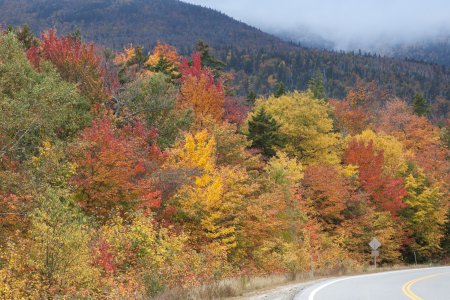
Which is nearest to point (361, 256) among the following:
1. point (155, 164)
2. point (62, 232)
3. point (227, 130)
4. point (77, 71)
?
point (227, 130)

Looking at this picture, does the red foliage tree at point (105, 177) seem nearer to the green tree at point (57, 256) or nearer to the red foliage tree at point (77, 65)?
the green tree at point (57, 256)

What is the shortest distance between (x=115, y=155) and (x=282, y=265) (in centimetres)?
1081

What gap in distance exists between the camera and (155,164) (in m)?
26.3

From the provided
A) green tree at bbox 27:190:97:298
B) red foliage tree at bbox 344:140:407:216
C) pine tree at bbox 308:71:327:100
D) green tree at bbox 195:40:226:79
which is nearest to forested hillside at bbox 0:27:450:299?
green tree at bbox 27:190:97:298

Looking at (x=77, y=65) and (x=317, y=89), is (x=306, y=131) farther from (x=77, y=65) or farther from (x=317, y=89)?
(x=317, y=89)

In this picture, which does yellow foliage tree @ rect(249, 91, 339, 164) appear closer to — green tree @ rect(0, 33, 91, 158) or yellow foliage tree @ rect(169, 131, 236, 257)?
yellow foliage tree @ rect(169, 131, 236, 257)

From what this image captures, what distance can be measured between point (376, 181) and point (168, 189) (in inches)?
992

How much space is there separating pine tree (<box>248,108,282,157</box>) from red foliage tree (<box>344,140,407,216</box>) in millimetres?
9277

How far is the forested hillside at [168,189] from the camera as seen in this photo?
47.7 feet

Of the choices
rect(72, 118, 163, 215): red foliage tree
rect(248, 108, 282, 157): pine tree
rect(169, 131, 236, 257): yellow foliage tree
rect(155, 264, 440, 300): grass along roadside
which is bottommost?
rect(155, 264, 440, 300): grass along roadside

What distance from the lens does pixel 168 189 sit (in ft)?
85.0

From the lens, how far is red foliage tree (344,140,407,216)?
44781mm

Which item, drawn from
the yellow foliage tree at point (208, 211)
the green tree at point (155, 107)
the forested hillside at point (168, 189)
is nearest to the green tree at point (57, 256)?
the forested hillside at point (168, 189)

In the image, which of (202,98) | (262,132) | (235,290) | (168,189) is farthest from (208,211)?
(202,98)
